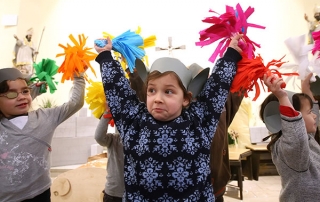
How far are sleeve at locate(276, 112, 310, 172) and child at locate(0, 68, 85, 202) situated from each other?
1.11 meters

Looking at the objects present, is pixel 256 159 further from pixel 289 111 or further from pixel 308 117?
pixel 289 111

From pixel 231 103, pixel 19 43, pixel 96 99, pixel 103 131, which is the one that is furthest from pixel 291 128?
pixel 19 43

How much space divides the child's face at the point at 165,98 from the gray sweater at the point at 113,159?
0.70 meters

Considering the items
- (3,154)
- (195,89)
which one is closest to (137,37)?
(195,89)

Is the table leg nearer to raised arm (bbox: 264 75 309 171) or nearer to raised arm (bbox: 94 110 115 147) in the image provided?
raised arm (bbox: 94 110 115 147)

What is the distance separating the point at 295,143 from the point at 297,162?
105 mm

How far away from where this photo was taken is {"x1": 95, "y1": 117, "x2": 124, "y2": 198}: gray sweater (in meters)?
1.68

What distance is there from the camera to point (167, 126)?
1027 millimetres

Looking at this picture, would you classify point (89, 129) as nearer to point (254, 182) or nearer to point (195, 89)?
point (254, 182)

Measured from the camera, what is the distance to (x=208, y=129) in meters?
1.08

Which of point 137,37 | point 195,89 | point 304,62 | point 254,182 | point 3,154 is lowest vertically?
point 254,182

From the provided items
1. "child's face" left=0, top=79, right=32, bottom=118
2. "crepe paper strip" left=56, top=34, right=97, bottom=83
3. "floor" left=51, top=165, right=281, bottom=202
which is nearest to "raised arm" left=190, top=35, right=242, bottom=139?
"crepe paper strip" left=56, top=34, right=97, bottom=83

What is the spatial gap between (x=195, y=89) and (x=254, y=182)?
4.06 metres

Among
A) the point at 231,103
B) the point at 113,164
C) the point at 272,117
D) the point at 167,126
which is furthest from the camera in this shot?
the point at 113,164
